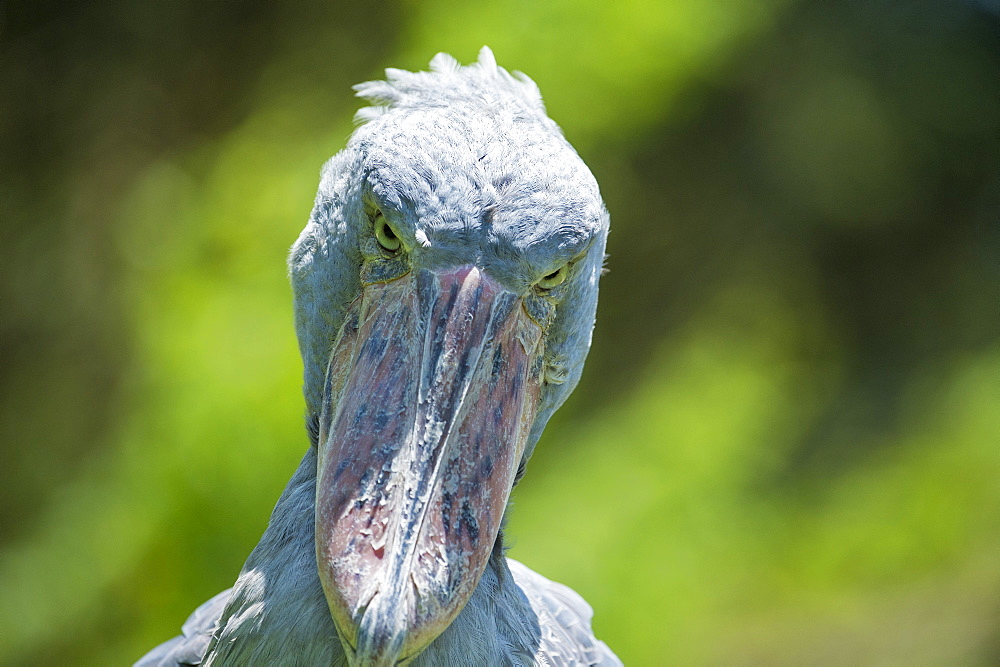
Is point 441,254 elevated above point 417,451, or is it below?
above

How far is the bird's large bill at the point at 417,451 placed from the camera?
946mm

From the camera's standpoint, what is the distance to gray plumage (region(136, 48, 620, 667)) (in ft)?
3.54

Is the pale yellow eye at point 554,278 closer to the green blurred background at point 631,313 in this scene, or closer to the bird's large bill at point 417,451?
the bird's large bill at point 417,451

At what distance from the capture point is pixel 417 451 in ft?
3.33

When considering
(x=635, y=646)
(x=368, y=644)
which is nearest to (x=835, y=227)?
(x=635, y=646)

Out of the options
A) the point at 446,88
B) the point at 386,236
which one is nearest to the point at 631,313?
the point at 446,88

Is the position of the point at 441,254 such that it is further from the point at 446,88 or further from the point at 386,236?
the point at 446,88

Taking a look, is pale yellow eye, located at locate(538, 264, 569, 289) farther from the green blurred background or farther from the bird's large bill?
the green blurred background

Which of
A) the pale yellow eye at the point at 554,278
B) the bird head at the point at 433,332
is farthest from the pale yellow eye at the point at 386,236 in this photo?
the pale yellow eye at the point at 554,278

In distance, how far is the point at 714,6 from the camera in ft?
10.6

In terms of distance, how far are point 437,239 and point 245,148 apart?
8.10 feet

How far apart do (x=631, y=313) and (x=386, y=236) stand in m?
2.65

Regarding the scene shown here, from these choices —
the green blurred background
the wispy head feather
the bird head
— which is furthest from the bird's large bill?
the green blurred background

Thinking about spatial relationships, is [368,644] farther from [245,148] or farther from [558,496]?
[245,148]
